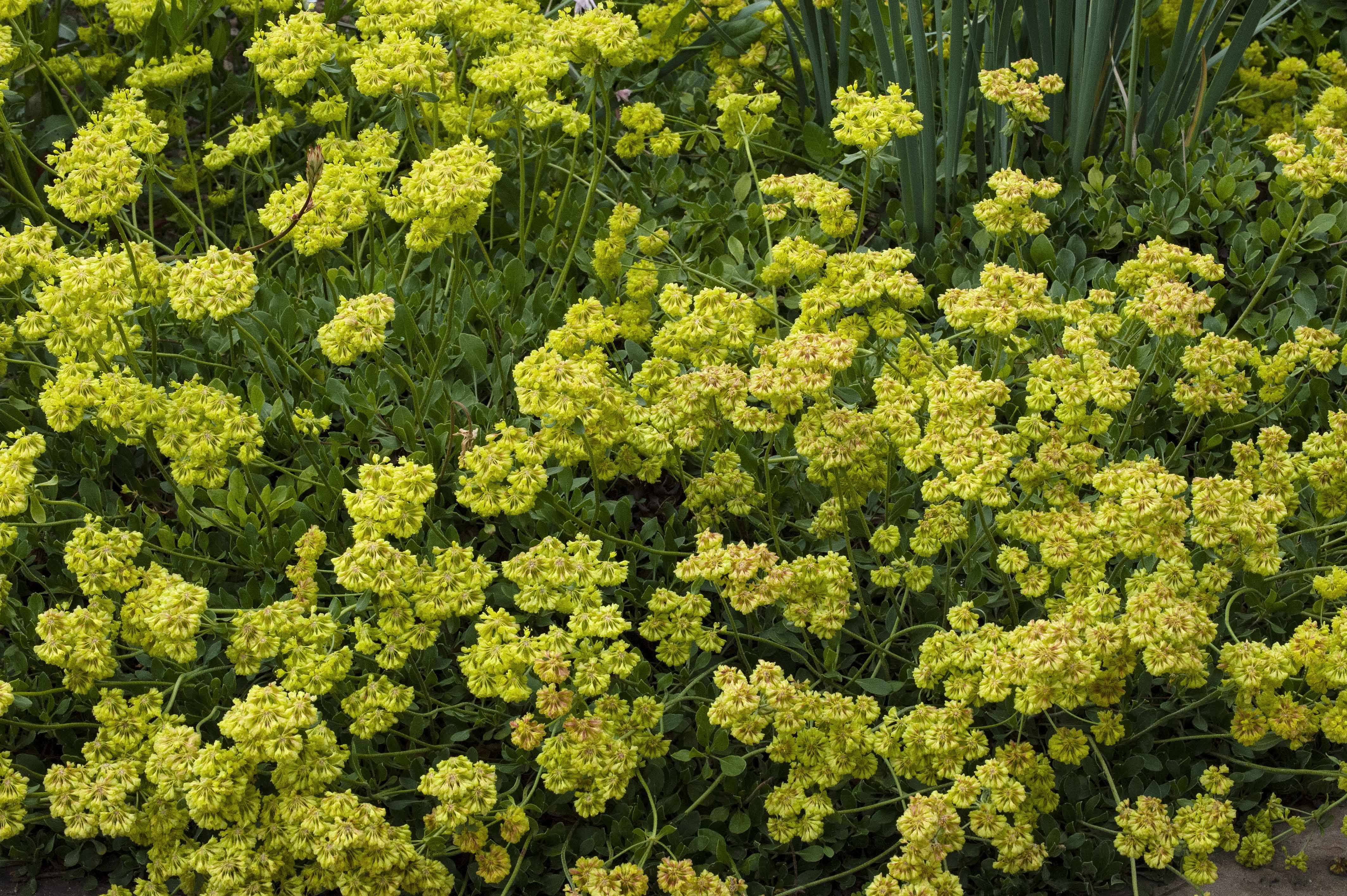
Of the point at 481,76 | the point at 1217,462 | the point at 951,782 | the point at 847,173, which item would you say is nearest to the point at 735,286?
the point at 847,173

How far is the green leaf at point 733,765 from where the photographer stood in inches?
106

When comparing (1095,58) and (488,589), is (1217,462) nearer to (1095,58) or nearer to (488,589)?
(1095,58)

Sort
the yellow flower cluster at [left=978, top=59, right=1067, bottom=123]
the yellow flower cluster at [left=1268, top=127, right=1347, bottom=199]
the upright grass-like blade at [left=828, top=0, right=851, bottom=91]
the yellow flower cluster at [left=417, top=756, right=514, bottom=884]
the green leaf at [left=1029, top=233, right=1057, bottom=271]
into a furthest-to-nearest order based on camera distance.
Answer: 1. the upright grass-like blade at [left=828, top=0, right=851, bottom=91]
2. the green leaf at [left=1029, top=233, right=1057, bottom=271]
3. the yellow flower cluster at [left=978, top=59, right=1067, bottom=123]
4. the yellow flower cluster at [left=1268, top=127, right=1347, bottom=199]
5. the yellow flower cluster at [left=417, top=756, right=514, bottom=884]

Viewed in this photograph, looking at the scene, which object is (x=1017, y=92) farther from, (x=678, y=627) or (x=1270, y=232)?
(x=678, y=627)

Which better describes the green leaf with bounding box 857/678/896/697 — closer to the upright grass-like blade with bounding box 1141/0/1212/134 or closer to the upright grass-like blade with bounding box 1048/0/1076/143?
the upright grass-like blade with bounding box 1048/0/1076/143

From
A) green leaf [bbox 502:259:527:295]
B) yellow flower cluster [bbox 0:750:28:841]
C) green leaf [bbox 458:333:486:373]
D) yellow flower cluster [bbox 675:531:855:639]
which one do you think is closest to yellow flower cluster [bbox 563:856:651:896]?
yellow flower cluster [bbox 675:531:855:639]

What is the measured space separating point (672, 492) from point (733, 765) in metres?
1.03

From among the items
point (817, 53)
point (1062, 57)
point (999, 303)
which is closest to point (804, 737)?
point (999, 303)

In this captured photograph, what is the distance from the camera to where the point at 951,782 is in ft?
8.97

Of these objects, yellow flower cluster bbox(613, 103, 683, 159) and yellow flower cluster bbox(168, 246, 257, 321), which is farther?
yellow flower cluster bbox(613, 103, 683, 159)

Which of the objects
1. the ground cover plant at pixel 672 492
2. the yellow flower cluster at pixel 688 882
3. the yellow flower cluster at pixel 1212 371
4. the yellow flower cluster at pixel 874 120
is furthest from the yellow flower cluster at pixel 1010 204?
the yellow flower cluster at pixel 688 882

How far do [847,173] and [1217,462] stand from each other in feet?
5.29

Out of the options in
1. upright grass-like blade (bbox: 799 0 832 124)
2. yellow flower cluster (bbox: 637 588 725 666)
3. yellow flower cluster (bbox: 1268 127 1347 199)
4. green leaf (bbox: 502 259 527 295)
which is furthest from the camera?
upright grass-like blade (bbox: 799 0 832 124)

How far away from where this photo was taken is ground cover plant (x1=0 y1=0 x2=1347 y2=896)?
7.97 feet
